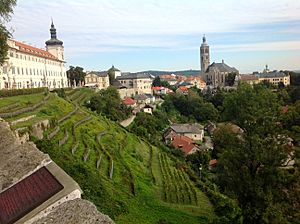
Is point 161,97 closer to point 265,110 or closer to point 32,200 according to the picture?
point 265,110

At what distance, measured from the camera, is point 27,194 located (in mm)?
14109

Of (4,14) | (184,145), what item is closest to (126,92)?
(184,145)

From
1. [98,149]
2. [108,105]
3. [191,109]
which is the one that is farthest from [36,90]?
[191,109]

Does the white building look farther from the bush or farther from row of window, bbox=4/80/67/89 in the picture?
the bush

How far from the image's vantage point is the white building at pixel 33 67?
55.0m

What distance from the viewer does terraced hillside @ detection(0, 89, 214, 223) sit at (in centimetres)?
1836

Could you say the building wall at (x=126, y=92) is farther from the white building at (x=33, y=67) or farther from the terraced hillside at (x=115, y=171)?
the terraced hillside at (x=115, y=171)

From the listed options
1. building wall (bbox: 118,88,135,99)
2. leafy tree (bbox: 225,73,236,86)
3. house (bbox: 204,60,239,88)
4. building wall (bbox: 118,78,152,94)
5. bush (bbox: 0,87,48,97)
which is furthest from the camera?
house (bbox: 204,60,239,88)

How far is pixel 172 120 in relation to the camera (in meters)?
90.8

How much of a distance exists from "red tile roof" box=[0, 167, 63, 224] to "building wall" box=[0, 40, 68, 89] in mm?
29546

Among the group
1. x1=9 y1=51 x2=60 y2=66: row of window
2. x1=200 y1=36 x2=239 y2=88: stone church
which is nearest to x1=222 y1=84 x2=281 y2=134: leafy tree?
x1=9 y1=51 x2=60 y2=66: row of window

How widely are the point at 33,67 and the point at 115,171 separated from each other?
4810 centimetres

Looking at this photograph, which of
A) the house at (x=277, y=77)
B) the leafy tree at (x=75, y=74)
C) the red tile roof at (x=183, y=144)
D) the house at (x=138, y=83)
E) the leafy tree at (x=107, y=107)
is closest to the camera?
the red tile roof at (x=183, y=144)

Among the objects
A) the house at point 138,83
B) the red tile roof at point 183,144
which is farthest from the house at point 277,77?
the red tile roof at point 183,144
